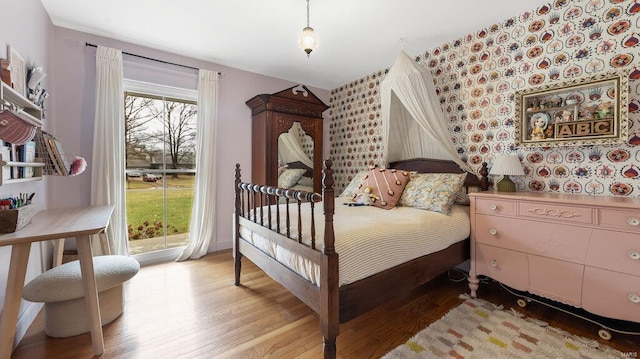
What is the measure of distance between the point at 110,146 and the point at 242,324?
88.8 inches

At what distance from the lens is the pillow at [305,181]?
3.64 meters

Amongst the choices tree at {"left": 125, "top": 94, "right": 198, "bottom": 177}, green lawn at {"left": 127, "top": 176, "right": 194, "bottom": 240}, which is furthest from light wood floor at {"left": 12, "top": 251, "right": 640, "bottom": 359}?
tree at {"left": 125, "top": 94, "right": 198, "bottom": 177}

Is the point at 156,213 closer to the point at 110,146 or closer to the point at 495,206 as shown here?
the point at 110,146

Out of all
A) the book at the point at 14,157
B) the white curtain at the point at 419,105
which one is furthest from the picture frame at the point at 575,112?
the book at the point at 14,157

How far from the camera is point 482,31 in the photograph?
102 inches

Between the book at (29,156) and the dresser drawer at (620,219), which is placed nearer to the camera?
the dresser drawer at (620,219)

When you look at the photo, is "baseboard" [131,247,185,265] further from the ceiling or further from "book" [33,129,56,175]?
the ceiling

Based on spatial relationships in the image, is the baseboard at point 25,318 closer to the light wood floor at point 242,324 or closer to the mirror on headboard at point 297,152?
the light wood floor at point 242,324

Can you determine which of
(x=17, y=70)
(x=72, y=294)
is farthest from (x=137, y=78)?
(x=72, y=294)

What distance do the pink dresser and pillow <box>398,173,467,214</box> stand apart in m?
0.20

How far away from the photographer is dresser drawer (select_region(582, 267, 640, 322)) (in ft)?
5.02

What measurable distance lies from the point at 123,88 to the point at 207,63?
99 centimetres

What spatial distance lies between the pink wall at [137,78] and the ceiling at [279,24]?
A: 18cm

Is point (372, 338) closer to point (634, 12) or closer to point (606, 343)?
point (606, 343)
